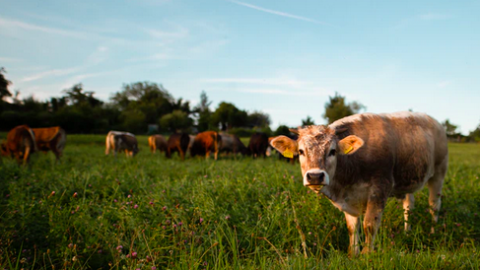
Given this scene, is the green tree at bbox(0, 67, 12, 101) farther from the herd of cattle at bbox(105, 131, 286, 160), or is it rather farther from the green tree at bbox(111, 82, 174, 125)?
the green tree at bbox(111, 82, 174, 125)

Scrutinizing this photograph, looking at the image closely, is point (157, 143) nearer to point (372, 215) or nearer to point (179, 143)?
point (179, 143)

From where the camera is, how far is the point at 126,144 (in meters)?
19.7

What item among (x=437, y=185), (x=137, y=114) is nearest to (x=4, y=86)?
(x=137, y=114)

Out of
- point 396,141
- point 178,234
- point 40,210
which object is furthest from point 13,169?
point 396,141

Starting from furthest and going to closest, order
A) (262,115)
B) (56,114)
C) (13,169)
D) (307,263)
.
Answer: (262,115) < (56,114) < (13,169) < (307,263)

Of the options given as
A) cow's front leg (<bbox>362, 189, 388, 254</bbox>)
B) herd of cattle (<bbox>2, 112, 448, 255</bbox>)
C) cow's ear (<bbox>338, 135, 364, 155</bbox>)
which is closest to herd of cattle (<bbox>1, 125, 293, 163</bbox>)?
herd of cattle (<bbox>2, 112, 448, 255</bbox>)

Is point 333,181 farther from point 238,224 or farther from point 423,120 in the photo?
point 423,120

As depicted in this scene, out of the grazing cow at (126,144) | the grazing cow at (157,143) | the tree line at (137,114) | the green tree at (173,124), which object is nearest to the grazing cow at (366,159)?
the tree line at (137,114)

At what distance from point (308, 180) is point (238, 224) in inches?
55.6

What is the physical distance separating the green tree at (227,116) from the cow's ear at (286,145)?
5545 cm

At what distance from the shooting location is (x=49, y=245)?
12.3 ft

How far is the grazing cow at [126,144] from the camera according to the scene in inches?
763

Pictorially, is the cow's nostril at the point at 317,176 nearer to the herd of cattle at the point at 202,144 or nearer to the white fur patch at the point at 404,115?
the white fur patch at the point at 404,115

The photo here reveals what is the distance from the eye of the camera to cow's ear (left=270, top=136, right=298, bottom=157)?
3547mm
